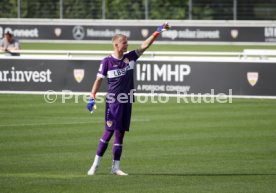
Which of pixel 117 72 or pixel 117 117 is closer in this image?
pixel 117 117

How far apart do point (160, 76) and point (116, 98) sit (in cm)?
1192

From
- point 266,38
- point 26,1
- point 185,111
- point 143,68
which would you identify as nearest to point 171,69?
point 143,68

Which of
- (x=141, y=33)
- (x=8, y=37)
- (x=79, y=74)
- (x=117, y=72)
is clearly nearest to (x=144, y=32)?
(x=141, y=33)

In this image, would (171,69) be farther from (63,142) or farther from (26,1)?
(26,1)

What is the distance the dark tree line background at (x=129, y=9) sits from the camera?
1656 inches

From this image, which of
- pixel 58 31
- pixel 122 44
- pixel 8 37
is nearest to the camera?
pixel 122 44

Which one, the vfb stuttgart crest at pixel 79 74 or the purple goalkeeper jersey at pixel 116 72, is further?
the vfb stuttgart crest at pixel 79 74

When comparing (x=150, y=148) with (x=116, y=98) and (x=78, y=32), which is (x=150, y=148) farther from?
(x=78, y=32)

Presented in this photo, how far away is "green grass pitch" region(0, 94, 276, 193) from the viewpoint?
10469 mm

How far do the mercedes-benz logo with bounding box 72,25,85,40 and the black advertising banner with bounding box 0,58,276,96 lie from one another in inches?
721

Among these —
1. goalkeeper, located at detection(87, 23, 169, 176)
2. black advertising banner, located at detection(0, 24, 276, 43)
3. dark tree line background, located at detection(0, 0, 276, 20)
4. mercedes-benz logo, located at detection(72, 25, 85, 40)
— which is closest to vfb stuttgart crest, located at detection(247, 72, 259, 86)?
goalkeeper, located at detection(87, 23, 169, 176)

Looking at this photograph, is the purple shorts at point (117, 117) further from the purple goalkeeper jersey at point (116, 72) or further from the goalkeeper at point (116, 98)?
the purple goalkeeper jersey at point (116, 72)

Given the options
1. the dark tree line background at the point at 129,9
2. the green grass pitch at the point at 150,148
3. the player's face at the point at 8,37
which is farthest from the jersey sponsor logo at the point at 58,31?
the green grass pitch at the point at 150,148

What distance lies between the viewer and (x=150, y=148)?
14.1 metres
